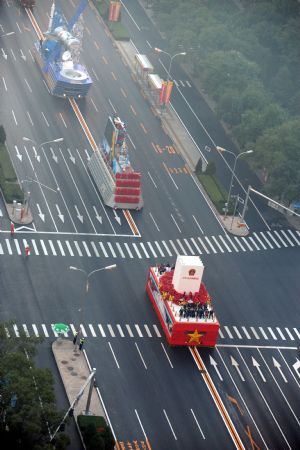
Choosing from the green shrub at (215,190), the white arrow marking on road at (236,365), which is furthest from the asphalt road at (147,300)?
the green shrub at (215,190)

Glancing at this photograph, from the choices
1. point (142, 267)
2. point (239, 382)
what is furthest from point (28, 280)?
point (239, 382)

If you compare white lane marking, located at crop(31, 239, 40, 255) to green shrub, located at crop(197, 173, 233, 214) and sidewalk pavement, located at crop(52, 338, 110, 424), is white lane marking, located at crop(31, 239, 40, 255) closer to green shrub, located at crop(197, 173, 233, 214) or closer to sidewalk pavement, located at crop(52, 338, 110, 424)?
sidewalk pavement, located at crop(52, 338, 110, 424)

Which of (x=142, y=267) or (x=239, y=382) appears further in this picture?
(x=142, y=267)

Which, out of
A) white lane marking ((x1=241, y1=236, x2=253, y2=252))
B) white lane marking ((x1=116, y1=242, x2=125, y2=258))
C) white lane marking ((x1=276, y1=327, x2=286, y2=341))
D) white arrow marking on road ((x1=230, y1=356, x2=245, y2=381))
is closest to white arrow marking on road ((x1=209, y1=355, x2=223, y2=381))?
white arrow marking on road ((x1=230, y1=356, x2=245, y2=381))

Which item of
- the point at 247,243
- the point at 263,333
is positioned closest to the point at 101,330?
the point at 263,333

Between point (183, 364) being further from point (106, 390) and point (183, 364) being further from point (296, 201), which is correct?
point (296, 201)

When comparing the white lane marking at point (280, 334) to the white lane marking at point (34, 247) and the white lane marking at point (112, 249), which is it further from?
the white lane marking at point (34, 247)
